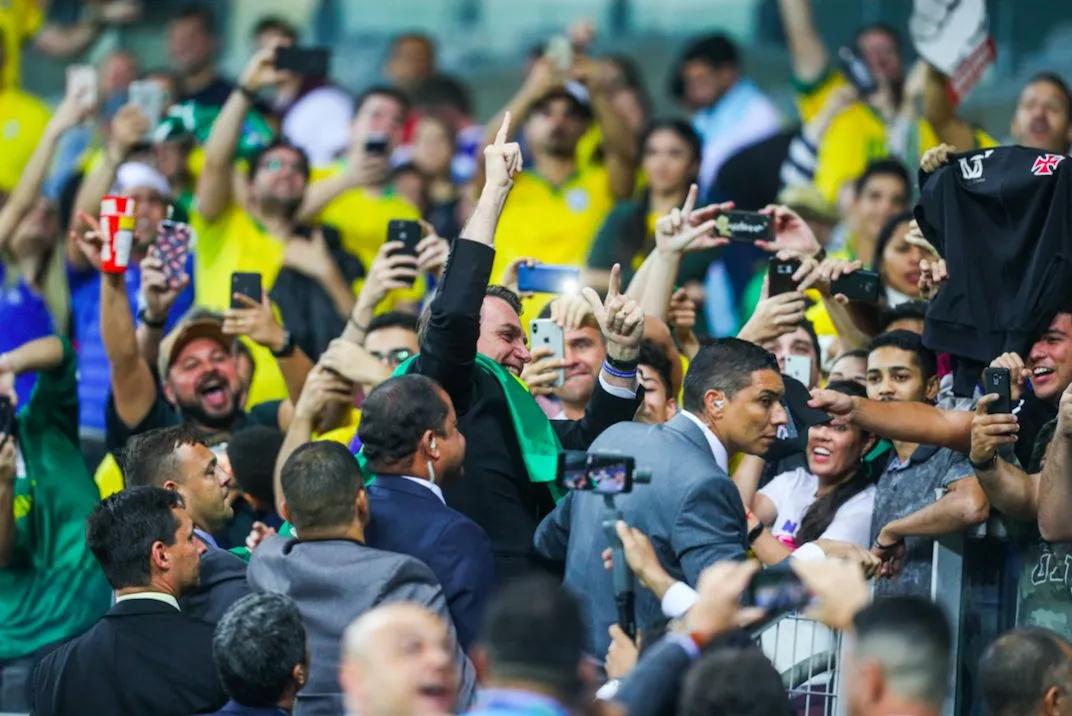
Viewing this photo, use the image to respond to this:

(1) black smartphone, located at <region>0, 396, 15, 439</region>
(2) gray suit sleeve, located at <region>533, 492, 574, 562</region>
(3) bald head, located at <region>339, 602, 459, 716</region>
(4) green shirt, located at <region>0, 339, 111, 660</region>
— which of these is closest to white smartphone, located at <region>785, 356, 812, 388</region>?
(2) gray suit sleeve, located at <region>533, 492, 574, 562</region>

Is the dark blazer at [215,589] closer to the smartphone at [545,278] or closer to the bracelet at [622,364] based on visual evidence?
the bracelet at [622,364]

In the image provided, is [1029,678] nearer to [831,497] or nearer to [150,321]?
[831,497]

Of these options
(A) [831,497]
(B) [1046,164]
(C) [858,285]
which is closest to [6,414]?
(A) [831,497]

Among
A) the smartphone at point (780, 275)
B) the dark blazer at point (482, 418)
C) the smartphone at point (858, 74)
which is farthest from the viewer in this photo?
the smartphone at point (858, 74)

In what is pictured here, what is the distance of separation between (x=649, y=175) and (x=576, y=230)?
2.21ft

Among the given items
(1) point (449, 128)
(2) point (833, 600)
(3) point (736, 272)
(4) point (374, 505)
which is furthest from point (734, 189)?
(2) point (833, 600)

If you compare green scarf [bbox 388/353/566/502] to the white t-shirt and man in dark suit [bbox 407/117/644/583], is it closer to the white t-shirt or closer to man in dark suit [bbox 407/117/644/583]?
man in dark suit [bbox 407/117/644/583]

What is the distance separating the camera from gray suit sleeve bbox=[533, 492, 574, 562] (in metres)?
6.02

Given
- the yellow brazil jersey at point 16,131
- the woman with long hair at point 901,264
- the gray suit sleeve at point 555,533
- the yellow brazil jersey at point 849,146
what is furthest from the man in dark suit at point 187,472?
the yellow brazil jersey at point 16,131

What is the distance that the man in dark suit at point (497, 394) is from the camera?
20.6 feet

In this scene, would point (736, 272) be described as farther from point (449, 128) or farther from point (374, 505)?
point (374, 505)

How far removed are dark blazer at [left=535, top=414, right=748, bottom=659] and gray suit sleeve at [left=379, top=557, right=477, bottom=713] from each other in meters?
0.39

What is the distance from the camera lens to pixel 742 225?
775cm

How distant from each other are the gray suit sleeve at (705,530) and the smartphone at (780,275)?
2115 millimetres
